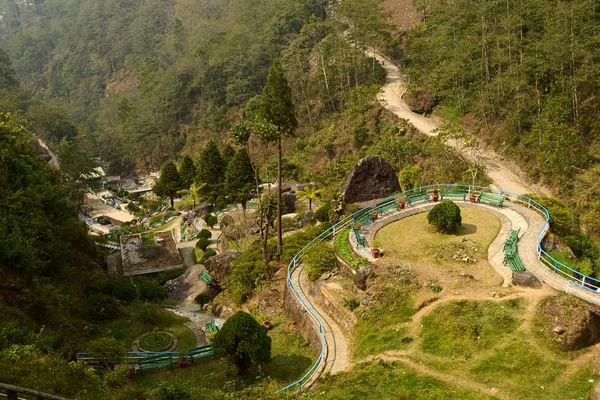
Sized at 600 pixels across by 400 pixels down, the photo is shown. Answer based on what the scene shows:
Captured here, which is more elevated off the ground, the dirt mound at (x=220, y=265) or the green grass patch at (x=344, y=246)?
the green grass patch at (x=344, y=246)

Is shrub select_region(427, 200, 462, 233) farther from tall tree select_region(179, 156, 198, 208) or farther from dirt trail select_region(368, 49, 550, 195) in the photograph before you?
tall tree select_region(179, 156, 198, 208)

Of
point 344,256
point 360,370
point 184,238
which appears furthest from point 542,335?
point 184,238

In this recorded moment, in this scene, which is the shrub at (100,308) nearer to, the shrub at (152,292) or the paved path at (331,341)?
the shrub at (152,292)

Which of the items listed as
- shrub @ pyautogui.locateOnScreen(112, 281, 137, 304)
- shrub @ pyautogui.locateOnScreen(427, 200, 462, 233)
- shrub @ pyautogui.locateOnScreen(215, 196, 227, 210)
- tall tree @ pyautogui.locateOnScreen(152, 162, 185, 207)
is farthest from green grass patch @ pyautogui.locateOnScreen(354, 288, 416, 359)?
tall tree @ pyautogui.locateOnScreen(152, 162, 185, 207)

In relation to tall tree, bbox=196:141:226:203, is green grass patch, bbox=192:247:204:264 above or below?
below

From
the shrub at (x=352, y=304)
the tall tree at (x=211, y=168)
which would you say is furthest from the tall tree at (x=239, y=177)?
the shrub at (x=352, y=304)

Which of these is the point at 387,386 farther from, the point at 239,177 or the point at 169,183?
the point at 169,183

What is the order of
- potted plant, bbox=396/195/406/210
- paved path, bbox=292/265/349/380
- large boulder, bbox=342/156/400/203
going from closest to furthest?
paved path, bbox=292/265/349/380
potted plant, bbox=396/195/406/210
large boulder, bbox=342/156/400/203
